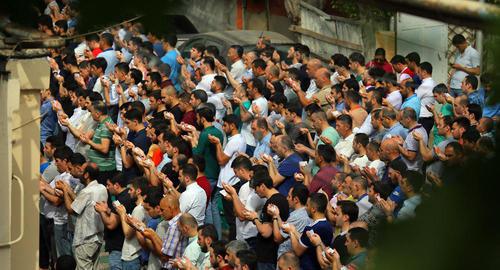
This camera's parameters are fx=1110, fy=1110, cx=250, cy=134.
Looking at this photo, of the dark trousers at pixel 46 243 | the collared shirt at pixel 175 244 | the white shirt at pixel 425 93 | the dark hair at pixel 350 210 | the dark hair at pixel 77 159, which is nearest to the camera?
the dark hair at pixel 350 210

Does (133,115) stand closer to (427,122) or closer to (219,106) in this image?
(219,106)

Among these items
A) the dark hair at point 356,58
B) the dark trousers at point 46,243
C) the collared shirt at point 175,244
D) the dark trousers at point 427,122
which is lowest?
the dark trousers at point 46,243

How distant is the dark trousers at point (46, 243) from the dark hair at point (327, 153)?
140 inches

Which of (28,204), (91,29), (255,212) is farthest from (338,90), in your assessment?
(91,29)

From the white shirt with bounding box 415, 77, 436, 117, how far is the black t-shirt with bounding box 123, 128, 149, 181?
3.05m

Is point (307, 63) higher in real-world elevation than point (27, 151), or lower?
lower

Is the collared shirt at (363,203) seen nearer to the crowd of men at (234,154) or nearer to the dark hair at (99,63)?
the crowd of men at (234,154)

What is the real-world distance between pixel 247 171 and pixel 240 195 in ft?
0.76

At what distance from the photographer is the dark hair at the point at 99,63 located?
14.8 metres

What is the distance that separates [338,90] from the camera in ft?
38.5

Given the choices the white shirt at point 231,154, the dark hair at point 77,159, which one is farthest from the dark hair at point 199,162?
the dark hair at point 77,159

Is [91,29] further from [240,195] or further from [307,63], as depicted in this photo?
[307,63]

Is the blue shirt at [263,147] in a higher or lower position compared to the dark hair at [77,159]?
higher

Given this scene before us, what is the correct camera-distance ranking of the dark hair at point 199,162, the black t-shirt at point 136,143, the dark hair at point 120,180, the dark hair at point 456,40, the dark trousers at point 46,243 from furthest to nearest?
1. the dark trousers at point 46,243
2. the black t-shirt at point 136,143
3. the dark hair at point 120,180
4. the dark hair at point 199,162
5. the dark hair at point 456,40
